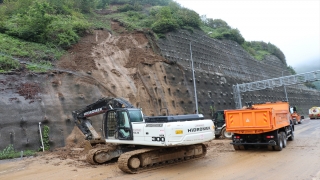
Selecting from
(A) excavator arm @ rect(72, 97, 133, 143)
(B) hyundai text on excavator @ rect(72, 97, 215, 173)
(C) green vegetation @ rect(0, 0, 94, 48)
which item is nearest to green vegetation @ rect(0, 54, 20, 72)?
(C) green vegetation @ rect(0, 0, 94, 48)

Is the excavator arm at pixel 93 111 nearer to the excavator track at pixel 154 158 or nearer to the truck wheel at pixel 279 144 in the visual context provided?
the excavator track at pixel 154 158

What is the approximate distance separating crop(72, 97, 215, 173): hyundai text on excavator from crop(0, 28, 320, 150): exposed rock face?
6.19m

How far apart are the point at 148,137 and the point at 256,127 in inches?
237

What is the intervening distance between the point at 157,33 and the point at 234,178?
28409 millimetres

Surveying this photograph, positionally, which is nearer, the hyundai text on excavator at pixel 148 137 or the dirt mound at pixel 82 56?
the hyundai text on excavator at pixel 148 137

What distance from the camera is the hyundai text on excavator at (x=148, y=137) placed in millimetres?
9227

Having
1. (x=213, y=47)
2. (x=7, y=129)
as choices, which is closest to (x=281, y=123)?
(x=7, y=129)

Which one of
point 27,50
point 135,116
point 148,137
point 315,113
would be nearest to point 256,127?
point 148,137

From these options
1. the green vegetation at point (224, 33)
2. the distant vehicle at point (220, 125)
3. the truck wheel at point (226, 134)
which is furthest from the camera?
the green vegetation at point (224, 33)

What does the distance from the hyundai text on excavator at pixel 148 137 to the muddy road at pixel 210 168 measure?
0.43 meters

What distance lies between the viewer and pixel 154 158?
1008 centimetres

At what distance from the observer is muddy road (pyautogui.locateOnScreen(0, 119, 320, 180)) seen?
8617 mm

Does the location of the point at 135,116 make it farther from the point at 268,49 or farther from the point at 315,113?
the point at 268,49

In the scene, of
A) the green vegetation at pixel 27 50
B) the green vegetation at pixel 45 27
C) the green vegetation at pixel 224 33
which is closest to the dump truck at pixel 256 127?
the green vegetation at pixel 45 27
